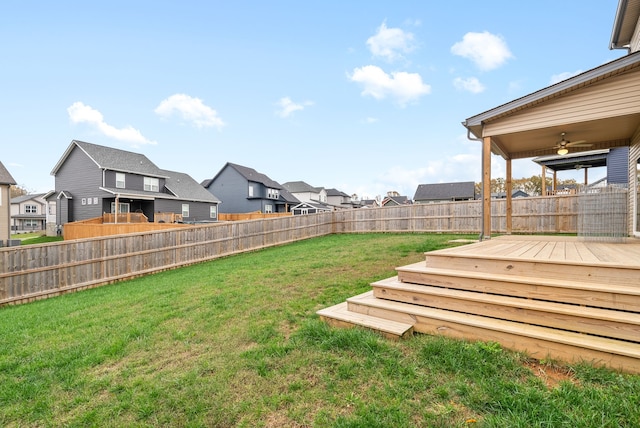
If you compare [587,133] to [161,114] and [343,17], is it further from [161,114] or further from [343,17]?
[161,114]

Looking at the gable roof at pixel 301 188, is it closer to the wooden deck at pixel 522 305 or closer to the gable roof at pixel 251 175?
the gable roof at pixel 251 175

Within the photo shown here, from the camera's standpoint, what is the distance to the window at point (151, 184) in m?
24.0

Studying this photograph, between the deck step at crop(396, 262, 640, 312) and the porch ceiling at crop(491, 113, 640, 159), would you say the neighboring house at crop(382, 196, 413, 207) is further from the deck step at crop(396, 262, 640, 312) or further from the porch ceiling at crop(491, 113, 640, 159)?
the deck step at crop(396, 262, 640, 312)

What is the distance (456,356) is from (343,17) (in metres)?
14.1

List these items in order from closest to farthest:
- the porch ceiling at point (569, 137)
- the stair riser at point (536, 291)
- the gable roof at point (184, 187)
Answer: the stair riser at point (536, 291) → the porch ceiling at point (569, 137) → the gable roof at point (184, 187)

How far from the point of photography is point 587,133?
21.2ft

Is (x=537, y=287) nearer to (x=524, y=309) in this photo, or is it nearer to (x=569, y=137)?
(x=524, y=309)

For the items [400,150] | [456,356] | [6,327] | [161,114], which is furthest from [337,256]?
[161,114]

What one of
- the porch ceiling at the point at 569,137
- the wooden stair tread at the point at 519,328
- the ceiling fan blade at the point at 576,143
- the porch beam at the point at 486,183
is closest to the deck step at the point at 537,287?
the wooden stair tread at the point at 519,328

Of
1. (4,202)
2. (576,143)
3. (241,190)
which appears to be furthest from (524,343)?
(241,190)

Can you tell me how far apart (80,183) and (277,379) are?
2692cm

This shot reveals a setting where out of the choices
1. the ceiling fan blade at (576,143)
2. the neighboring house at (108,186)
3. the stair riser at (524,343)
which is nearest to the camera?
the stair riser at (524,343)

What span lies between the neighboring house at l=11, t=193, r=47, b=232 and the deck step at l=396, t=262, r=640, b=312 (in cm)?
4869

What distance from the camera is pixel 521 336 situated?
2420 mm
